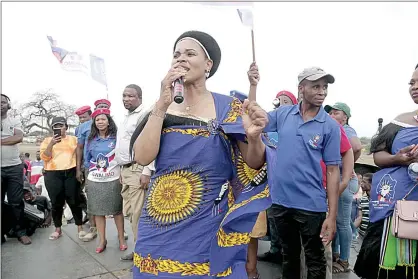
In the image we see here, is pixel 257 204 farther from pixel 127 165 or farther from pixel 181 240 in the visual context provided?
pixel 127 165

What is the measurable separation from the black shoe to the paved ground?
0.32 feet

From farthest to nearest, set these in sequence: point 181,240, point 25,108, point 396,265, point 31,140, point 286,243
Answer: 1. point 25,108
2. point 31,140
3. point 286,243
4. point 396,265
5. point 181,240

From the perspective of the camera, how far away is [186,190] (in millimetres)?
1621

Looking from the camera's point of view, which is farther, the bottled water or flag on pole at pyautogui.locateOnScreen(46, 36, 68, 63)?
flag on pole at pyautogui.locateOnScreen(46, 36, 68, 63)

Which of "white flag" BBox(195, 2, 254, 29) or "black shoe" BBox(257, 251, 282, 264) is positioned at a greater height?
"white flag" BBox(195, 2, 254, 29)

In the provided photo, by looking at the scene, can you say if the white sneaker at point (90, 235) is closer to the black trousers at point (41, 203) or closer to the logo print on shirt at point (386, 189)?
the black trousers at point (41, 203)

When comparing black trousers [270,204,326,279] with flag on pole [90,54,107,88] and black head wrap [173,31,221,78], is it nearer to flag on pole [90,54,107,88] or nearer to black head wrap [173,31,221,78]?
black head wrap [173,31,221,78]

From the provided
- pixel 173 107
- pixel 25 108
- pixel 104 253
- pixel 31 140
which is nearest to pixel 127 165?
pixel 104 253

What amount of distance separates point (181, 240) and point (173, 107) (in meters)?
0.64

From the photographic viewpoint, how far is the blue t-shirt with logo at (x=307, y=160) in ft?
8.91

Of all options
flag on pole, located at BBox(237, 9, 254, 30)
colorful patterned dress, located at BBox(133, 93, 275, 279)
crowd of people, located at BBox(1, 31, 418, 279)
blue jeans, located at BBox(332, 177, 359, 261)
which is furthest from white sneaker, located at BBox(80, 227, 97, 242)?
flag on pole, located at BBox(237, 9, 254, 30)

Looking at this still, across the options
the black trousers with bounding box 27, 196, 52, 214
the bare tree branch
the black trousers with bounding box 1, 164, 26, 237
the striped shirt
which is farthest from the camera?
the bare tree branch

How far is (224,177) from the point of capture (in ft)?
5.49

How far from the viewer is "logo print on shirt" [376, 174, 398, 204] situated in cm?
241
